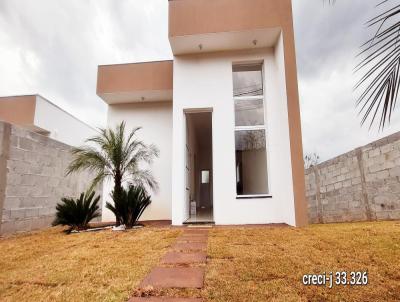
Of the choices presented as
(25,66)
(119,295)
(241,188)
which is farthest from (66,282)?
(25,66)

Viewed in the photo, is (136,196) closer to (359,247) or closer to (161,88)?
(161,88)

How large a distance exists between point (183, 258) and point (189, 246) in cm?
59

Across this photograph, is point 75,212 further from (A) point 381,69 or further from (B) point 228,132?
(A) point 381,69

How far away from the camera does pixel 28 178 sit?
5586 mm

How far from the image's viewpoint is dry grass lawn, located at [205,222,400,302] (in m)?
1.90

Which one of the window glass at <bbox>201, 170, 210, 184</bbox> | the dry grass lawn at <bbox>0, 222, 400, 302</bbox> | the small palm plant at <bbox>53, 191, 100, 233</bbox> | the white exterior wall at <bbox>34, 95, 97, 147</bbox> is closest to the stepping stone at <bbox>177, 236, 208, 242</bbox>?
the dry grass lawn at <bbox>0, 222, 400, 302</bbox>

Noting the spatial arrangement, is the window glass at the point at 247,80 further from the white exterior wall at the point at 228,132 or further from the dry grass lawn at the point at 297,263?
the dry grass lawn at the point at 297,263

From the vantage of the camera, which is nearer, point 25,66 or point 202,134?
point 25,66

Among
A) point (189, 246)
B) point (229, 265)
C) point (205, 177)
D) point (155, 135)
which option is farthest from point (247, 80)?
point (205, 177)

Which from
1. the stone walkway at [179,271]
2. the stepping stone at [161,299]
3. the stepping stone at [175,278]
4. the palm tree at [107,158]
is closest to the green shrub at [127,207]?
the palm tree at [107,158]

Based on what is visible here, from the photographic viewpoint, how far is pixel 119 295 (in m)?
1.96

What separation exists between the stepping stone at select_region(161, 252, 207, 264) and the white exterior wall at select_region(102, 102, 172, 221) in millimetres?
5171

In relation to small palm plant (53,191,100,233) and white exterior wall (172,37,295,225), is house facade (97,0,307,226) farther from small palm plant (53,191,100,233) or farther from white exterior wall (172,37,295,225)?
small palm plant (53,191,100,233)

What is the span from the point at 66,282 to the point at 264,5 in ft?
21.1
